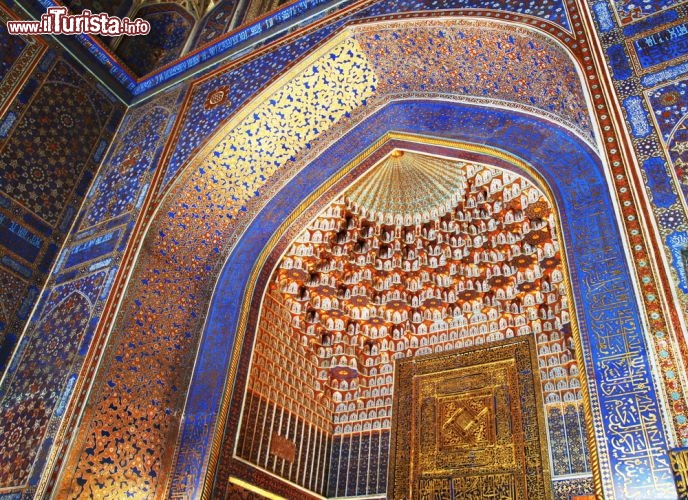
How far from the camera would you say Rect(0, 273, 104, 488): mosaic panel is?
216 inches

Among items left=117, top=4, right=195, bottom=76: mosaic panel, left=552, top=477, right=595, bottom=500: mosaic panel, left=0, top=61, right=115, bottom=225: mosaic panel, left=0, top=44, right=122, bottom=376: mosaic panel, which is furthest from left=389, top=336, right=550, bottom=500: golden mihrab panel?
left=117, top=4, right=195, bottom=76: mosaic panel

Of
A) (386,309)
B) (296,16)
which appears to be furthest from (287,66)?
(386,309)

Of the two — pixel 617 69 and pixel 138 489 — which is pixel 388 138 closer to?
pixel 617 69

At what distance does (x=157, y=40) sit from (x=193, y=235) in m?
3.78

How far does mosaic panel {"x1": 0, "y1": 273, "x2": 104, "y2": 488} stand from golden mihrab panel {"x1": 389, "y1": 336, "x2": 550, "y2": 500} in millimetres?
4128

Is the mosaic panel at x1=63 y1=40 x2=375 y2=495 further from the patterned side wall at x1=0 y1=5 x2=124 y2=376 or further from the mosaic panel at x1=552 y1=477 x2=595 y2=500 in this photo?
the mosaic panel at x1=552 y1=477 x2=595 y2=500

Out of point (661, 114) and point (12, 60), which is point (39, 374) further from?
point (661, 114)

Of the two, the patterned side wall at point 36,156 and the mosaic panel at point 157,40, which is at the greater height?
the mosaic panel at point 157,40

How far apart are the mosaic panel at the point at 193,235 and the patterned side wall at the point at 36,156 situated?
4.16 feet

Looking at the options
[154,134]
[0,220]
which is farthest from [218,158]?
[0,220]

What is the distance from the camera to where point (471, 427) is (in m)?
7.44

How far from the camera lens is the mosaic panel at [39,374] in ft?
18.0

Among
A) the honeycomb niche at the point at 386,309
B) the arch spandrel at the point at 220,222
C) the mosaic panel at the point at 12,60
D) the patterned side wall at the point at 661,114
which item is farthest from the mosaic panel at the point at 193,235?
the patterned side wall at the point at 661,114

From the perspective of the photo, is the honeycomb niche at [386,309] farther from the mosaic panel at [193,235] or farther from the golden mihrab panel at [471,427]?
the mosaic panel at [193,235]
